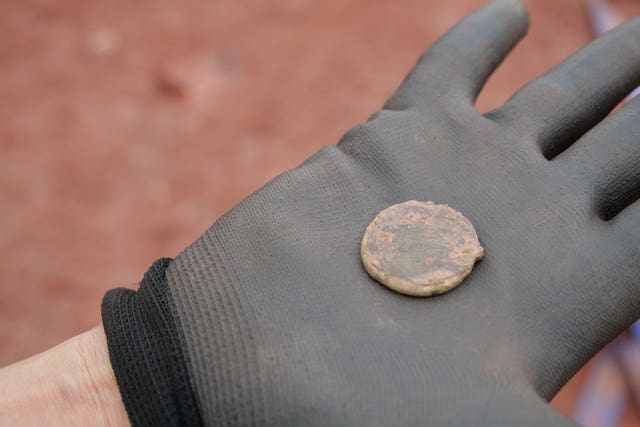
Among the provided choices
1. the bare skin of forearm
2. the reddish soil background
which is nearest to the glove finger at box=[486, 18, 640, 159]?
the bare skin of forearm

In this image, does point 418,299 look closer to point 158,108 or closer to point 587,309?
point 587,309

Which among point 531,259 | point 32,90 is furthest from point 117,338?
point 32,90

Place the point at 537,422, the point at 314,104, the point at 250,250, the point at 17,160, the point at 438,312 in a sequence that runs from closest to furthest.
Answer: the point at 537,422, the point at 438,312, the point at 250,250, the point at 17,160, the point at 314,104

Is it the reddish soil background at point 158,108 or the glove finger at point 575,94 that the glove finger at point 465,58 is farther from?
the reddish soil background at point 158,108

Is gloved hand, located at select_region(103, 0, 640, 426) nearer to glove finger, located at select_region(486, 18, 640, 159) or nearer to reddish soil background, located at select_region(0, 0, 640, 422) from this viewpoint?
glove finger, located at select_region(486, 18, 640, 159)

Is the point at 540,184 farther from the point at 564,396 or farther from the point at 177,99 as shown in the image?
the point at 177,99

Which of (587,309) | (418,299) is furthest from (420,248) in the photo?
(587,309)
